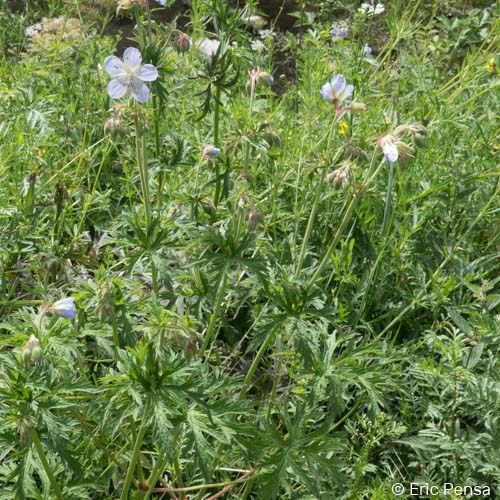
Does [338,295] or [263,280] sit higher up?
[263,280]

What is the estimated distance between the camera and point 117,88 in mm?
1999

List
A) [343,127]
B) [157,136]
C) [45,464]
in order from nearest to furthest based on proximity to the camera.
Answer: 1. [45,464]
2. [157,136]
3. [343,127]

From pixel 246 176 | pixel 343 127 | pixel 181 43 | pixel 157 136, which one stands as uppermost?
pixel 181 43

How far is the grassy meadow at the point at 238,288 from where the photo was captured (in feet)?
6.03

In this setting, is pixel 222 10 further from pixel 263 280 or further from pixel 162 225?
pixel 263 280

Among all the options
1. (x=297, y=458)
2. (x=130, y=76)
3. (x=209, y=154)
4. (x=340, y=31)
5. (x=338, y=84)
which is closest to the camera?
(x=297, y=458)

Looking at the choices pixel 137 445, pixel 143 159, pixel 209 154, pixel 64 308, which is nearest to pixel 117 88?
pixel 143 159

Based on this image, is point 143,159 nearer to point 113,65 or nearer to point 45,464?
point 113,65

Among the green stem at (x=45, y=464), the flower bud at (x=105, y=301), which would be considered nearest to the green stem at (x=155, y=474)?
the green stem at (x=45, y=464)

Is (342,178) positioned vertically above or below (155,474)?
above

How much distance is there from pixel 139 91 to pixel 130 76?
51mm

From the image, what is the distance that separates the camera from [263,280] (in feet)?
6.48

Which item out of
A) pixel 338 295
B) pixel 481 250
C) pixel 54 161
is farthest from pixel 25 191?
pixel 481 250

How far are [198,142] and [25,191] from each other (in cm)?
76
